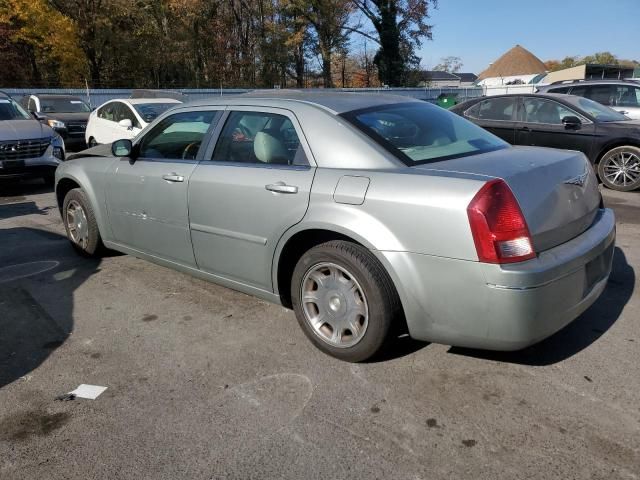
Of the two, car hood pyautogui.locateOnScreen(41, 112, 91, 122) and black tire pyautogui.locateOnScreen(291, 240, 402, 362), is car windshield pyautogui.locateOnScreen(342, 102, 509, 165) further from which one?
car hood pyautogui.locateOnScreen(41, 112, 91, 122)

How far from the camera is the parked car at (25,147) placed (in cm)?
857

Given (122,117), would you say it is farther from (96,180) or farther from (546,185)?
(546,185)

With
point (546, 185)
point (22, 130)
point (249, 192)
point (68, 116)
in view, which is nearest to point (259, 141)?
point (249, 192)

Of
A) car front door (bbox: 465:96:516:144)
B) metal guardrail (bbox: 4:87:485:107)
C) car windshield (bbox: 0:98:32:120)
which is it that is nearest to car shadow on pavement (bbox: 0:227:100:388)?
car windshield (bbox: 0:98:32:120)

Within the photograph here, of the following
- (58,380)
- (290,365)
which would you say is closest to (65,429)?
(58,380)

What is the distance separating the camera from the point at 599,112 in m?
8.66

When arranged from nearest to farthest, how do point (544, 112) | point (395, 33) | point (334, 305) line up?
point (334, 305)
point (544, 112)
point (395, 33)

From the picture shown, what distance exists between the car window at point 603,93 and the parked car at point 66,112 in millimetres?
12278

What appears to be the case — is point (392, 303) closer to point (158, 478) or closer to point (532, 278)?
point (532, 278)

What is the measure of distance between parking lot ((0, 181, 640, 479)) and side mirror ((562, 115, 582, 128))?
4811 mm

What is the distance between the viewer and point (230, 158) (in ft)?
12.2

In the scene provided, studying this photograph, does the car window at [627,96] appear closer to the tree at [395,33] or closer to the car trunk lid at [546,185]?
the car trunk lid at [546,185]

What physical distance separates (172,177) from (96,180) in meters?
1.26

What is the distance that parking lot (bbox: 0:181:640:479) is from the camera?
2318mm
